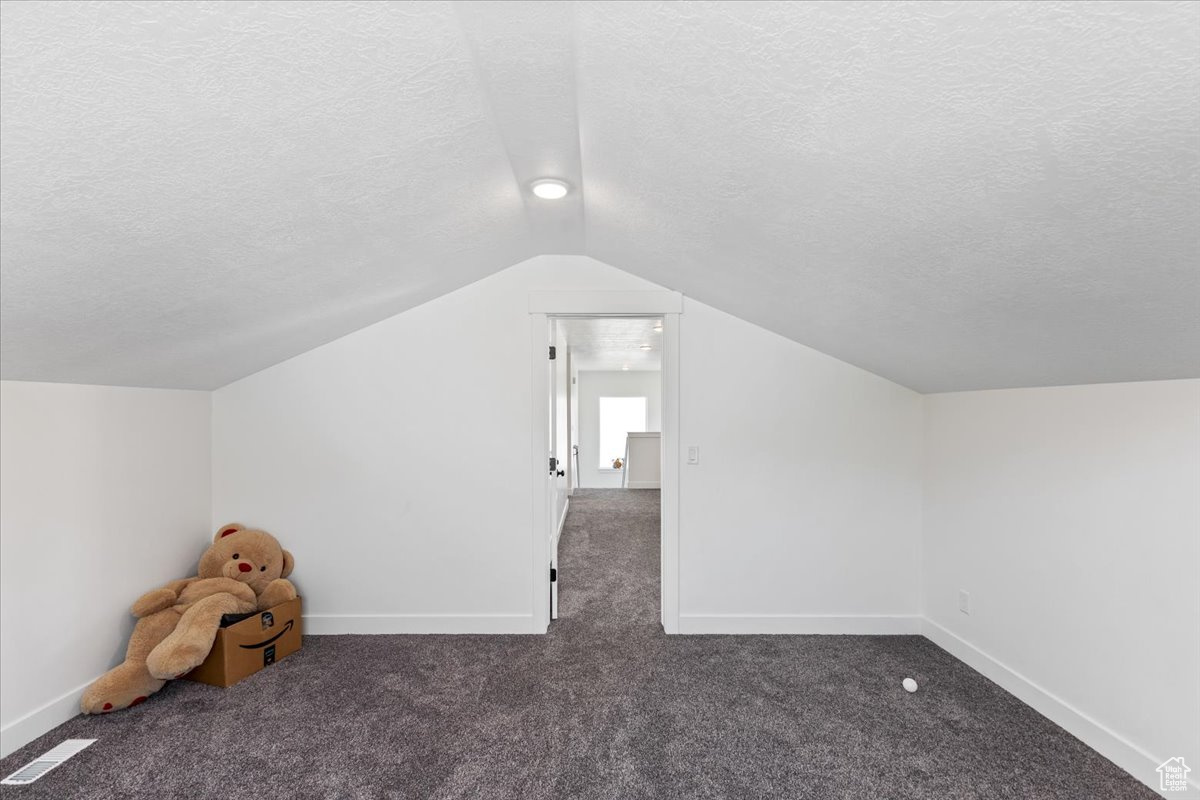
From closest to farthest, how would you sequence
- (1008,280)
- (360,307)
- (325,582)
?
1. (1008,280)
2. (360,307)
3. (325,582)

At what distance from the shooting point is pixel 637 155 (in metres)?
1.74

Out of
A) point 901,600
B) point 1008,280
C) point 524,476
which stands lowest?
point 901,600

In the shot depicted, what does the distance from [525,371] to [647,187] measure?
1.54 meters

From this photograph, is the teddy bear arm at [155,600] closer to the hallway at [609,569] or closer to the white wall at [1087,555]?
the hallway at [609,569]

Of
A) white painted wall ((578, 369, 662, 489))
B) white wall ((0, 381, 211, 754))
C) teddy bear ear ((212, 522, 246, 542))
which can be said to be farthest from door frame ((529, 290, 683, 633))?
white painted wall ((578, 369, 662, 489))

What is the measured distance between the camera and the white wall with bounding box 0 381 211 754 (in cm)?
210

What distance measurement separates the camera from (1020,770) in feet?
6.56

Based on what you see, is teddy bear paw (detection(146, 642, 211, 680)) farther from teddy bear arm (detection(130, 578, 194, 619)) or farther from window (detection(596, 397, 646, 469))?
window (detection(596, 397, 646, 469))

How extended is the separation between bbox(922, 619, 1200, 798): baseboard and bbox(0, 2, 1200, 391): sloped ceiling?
1.33 metres

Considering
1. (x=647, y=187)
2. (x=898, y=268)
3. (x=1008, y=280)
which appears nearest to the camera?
(x=1008, y=280)

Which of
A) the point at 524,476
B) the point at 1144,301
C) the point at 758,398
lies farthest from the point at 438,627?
the point at 1144,301

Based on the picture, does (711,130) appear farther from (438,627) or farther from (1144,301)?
(438,627)

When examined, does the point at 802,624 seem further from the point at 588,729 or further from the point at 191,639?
the point at 191,639

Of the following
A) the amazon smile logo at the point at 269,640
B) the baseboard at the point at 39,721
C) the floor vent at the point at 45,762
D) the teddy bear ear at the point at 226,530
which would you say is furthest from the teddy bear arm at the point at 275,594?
the floor vent at the point at 45,762
